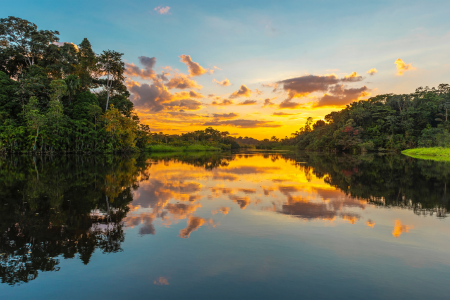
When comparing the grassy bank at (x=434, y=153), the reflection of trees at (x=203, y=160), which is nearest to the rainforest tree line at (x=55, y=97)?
the reflection of trees at (x=203, y=160)

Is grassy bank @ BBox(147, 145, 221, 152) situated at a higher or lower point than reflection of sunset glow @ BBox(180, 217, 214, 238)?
higher

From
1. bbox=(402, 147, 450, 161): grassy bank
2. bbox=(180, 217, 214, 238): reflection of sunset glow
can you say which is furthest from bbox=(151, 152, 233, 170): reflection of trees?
bbox=(402, 147, 450, 161): grassy bank

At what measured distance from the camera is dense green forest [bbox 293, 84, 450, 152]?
55938 millimetres

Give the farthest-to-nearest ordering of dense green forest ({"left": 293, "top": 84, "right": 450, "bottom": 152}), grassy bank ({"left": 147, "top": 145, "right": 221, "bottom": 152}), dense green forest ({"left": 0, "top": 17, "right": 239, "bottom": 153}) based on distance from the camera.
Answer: grassy bank ({"left": 147, "top": 145, "right": 221, "bottom": 152}), dense green forest ({"left": 293, "top": 84, "right": 450, "bottom": 152}), dense green forest ({"left": 0, "top": 17, "right": 239, "bottom": 153})

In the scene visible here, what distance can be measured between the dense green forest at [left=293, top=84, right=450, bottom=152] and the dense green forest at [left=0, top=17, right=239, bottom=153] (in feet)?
158

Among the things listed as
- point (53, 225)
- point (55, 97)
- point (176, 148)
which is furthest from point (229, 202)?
point (176, 148)

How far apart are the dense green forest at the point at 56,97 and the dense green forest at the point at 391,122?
48.2m

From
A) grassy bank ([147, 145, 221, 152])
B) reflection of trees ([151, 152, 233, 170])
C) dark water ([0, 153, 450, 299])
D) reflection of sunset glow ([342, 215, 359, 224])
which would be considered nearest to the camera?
dark water ([0, 153, 450, 299])

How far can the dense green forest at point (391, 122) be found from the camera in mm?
55938

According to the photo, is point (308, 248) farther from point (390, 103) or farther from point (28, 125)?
point (390, 103)

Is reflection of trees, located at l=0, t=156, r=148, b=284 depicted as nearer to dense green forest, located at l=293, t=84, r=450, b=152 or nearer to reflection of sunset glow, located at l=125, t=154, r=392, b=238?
reflection of sunset glow, located at l=125, t=154, r=392, b=238

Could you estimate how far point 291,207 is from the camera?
8.04m

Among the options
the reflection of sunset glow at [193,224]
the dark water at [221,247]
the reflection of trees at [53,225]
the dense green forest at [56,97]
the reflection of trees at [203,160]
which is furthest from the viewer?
the dense green forest at [56,97]

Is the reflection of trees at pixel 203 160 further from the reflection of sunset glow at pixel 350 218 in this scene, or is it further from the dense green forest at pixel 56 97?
the reflection of sunset glow at pixel 350 218
